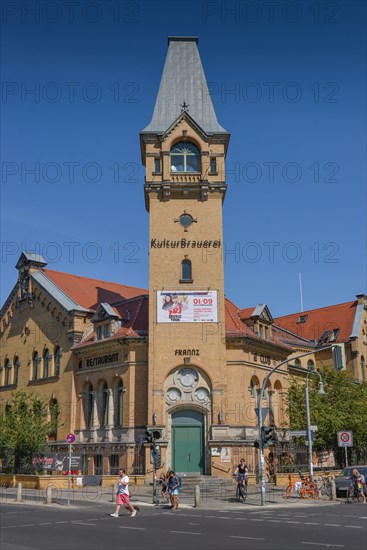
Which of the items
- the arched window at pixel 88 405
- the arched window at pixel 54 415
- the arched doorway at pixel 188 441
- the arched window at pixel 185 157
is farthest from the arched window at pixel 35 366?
the arched window at pixel 185 157

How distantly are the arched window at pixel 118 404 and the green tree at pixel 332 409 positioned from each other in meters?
12.1

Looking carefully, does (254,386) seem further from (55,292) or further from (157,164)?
(55,292)

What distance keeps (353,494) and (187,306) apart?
622 inches

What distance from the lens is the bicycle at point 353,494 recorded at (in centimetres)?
3022

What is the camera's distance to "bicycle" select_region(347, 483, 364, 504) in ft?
99.2

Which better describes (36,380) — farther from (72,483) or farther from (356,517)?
(356,517)

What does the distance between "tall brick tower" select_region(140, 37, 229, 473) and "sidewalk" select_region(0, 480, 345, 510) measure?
11.5 feet

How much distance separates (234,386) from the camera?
41.4 meters

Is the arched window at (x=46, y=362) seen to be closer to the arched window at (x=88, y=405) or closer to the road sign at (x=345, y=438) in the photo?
the arched window at (x=88, y=405)

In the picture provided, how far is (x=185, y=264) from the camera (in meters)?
42.6

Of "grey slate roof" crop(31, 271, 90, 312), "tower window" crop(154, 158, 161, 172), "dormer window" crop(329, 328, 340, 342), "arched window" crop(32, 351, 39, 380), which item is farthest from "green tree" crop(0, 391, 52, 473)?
"dormer window" crop(329, 328, 340, 342)

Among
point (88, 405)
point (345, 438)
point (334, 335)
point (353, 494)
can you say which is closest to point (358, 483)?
point (353, 494)

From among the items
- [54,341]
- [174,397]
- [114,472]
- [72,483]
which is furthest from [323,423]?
[54,341]

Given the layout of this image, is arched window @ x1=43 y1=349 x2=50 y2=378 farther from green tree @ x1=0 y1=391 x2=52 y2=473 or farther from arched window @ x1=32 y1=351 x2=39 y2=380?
green tree @ x1=0 y1=391 x2=52 y2=473
